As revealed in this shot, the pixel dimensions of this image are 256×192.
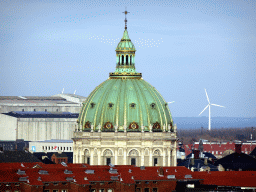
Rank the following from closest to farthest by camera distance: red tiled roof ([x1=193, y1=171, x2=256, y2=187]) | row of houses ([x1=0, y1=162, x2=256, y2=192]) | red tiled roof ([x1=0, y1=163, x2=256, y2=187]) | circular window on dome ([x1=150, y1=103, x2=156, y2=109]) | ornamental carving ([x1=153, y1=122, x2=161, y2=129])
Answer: row of houses ([x1=0, y1=162, x2=256, y2=192]), red tiled roof ([x1=0, y1=163, x2=256, y2=187]), red tiled roof ([x1=193, y1=171, x2=256, y2=187]), circular window on dome ([x1=150, y1=103, x2=156, y2=109]), ornamental carving ([x1=153, y1=122, x2=161, y2=129])

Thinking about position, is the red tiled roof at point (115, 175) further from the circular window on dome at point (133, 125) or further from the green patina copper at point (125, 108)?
the circular window on dome at point (133, 125)

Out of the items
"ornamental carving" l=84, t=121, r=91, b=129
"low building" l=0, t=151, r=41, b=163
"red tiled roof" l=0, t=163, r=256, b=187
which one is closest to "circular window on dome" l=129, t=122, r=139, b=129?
"ornamental carving" l=84, t=121, r=91, b=129

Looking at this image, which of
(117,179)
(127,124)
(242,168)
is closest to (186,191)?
(117,179)

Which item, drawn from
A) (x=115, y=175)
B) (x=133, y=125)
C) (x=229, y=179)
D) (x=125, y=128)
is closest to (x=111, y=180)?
(x=115, y=175)

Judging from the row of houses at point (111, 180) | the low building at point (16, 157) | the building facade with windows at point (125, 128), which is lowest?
the row of houses at point (111, 180)

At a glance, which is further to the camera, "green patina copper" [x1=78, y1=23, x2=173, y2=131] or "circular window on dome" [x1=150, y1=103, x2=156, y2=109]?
"circular window on dome" [x1=150, y1=103, x2=156, y2=109]

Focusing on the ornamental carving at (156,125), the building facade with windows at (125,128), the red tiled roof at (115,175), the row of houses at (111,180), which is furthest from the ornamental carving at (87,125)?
the row of houses at (111,180)

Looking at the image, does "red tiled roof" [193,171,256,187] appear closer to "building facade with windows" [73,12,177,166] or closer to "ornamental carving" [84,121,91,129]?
"building facade with windows" [73,12,177,166]
